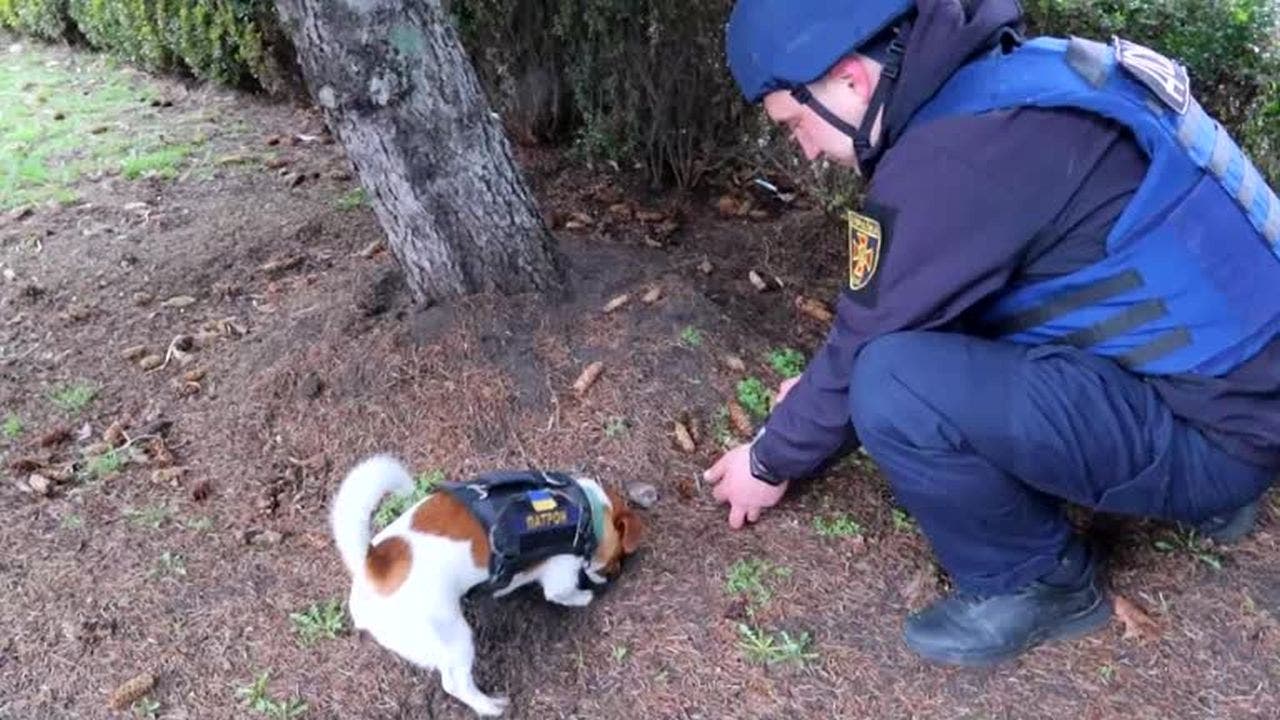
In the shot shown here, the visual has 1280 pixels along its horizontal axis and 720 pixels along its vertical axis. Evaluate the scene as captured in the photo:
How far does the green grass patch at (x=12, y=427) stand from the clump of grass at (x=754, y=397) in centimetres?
233

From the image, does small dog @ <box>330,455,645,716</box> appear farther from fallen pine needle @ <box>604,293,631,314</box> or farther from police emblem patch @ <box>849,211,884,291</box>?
fallen pine needle @ <box>604,293,631,314</box>

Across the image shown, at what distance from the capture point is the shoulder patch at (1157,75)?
2156 millimetres

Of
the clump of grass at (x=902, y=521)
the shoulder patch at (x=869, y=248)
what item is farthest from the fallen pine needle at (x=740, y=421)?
the shoulder patch at (x=869, y=248)

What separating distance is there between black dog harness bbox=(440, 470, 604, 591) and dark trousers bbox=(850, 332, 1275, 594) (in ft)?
2.24

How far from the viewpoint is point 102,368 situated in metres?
3.95

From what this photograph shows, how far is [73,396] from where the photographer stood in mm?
3783

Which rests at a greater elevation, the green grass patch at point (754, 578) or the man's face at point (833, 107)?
the man's face at point (833, 107)

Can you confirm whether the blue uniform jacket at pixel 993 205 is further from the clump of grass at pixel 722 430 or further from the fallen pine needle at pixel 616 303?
the fallen pine needle at pixel 616 303

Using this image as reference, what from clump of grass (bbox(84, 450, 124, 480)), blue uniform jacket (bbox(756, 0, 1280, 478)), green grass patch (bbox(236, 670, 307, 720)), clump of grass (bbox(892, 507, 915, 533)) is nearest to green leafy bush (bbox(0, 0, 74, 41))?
clump of grass (bbox(84, 450, 124, 480))

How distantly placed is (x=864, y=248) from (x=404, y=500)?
4.94 feet

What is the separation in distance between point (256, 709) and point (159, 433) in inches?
49.2

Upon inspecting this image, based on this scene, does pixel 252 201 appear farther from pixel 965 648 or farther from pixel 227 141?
pixel 965 648

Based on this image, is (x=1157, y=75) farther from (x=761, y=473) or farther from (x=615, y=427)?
(x=615, y=427)

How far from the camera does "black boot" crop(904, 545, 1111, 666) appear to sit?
2.53m
